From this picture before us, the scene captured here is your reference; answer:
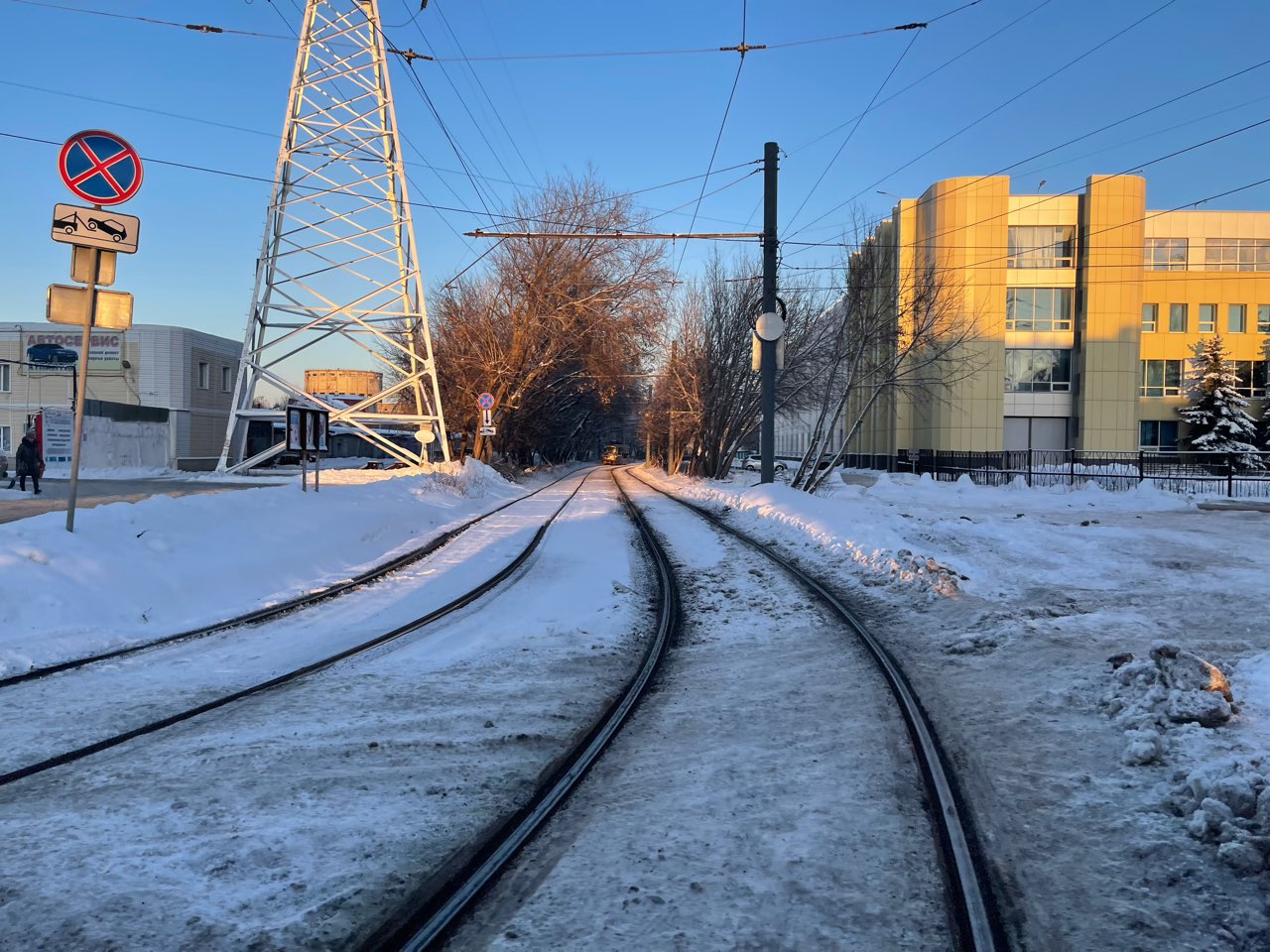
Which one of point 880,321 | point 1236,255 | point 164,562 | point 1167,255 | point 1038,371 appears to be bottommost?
point 164,562

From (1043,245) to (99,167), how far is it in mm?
50646

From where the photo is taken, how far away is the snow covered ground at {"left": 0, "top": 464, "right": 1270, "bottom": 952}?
Result: 2.80 metres

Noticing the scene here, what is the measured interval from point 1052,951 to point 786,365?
1213 inches

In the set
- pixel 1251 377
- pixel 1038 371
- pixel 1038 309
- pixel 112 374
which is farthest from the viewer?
pixel 1251 377

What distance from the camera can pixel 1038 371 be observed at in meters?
49.4

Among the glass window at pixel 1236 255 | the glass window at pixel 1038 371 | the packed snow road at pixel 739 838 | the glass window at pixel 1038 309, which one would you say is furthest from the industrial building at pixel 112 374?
the glass window at pixel 1236 255

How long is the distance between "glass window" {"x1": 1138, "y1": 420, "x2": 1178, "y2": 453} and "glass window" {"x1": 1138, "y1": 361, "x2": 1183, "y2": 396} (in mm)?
1872

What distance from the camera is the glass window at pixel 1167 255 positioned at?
5081cm

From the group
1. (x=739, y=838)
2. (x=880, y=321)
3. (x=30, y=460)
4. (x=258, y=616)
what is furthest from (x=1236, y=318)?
(x=739, y=838)

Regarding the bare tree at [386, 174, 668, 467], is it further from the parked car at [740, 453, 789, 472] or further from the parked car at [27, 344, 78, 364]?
the parked car at [27, 344, 78, 364]

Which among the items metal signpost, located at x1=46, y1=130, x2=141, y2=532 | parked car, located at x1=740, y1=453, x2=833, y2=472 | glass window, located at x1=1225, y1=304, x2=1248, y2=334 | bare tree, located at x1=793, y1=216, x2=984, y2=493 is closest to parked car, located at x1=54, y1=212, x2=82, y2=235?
metal signpost, located at x1=46, y1=130, x2=141, y2=532

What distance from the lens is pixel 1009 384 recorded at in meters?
49.6

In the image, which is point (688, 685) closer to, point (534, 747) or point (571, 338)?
point (534, 747)

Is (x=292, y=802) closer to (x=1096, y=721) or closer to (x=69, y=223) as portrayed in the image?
(x=1096, y=721)
